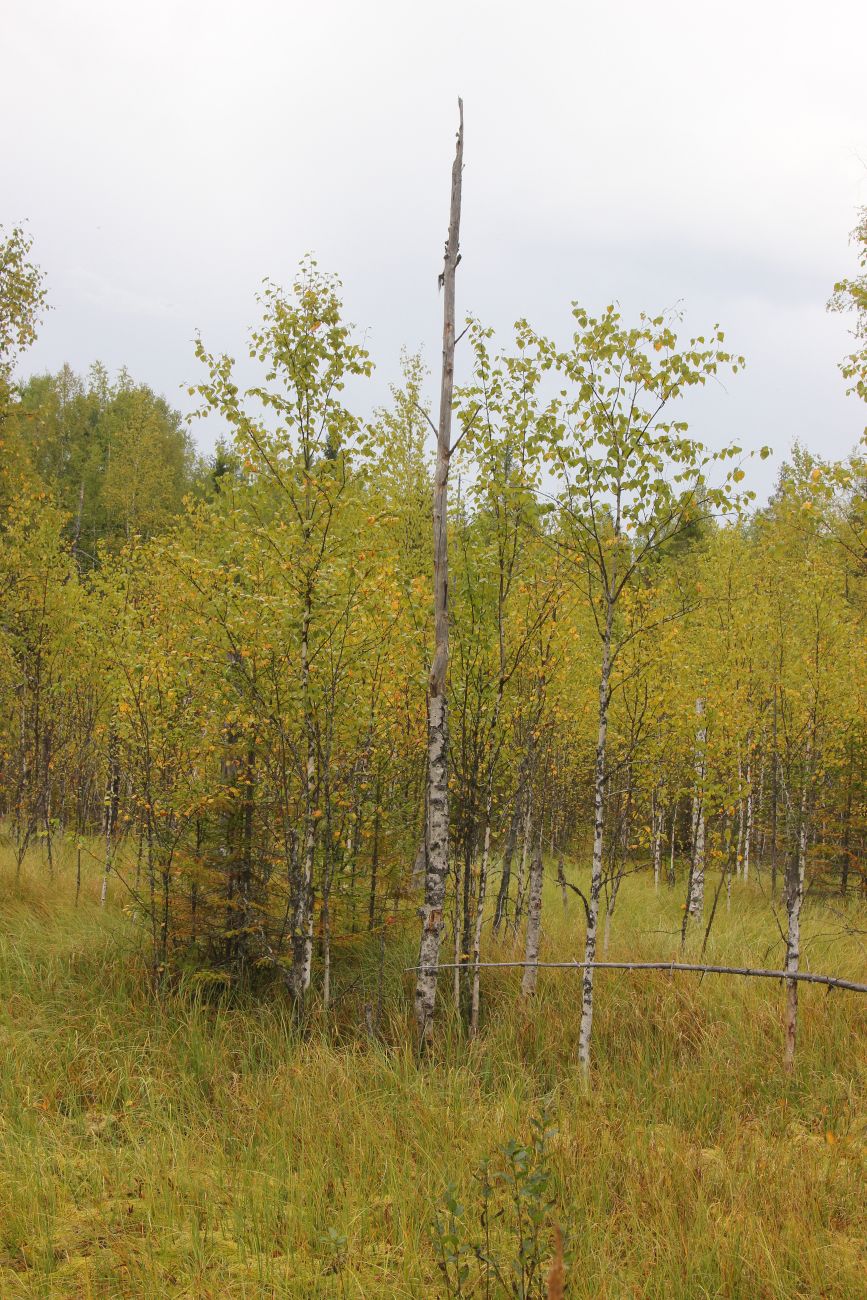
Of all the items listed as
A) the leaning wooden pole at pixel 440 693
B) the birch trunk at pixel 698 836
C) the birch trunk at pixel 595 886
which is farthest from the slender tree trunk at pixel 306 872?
the birch trunk at pixel 698 836

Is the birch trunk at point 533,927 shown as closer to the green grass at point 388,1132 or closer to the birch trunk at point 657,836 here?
the green grass at point 388,1132

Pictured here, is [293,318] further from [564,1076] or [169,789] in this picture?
[564,1076]

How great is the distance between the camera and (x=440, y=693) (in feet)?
23.5

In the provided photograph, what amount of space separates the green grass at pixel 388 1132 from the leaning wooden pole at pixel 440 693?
2.56 ft

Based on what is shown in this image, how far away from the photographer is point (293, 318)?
7559 millimetres

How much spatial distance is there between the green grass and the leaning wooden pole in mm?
780

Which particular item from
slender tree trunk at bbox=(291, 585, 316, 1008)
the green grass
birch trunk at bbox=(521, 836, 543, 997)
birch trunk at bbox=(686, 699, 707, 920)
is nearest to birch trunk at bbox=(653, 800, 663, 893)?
birch trunk at bbox=(686, 699, 707, 920)

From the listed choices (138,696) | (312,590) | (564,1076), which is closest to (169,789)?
(138,696)

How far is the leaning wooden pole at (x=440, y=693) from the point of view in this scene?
274 inches

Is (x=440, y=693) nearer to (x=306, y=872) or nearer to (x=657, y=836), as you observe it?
(x=306, y=872)

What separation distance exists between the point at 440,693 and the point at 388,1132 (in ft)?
11.5

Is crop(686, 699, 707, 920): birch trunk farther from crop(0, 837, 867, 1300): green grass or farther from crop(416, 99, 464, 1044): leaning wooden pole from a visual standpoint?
crop(416, 99, 464, 1044): leaning wooden pole

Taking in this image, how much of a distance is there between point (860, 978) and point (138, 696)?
9.45 metres

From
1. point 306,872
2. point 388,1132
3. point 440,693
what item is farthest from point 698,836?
point 388,1132
